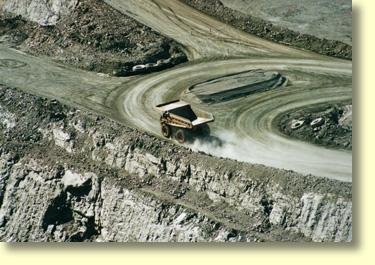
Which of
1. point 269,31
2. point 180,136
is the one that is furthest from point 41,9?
point 180,136

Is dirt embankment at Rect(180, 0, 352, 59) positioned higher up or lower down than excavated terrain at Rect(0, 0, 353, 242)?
higher up

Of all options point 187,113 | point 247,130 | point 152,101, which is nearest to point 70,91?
point 152,101

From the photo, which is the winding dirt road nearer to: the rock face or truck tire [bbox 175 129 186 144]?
truck tire [bbox 175 129 186 144]

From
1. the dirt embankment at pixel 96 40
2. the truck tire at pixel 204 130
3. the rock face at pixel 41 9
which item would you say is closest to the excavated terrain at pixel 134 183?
the truck tire at pixel 204 130

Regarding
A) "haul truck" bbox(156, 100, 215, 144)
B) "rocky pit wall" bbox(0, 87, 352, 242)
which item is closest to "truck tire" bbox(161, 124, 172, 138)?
"haul truck" bbox(156, 100, 215, 144)

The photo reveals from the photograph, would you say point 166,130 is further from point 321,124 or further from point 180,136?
point 321,124

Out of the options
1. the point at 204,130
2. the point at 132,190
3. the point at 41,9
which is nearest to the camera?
the point at 132,190

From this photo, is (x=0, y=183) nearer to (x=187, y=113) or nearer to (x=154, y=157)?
(x=154, y=157)
